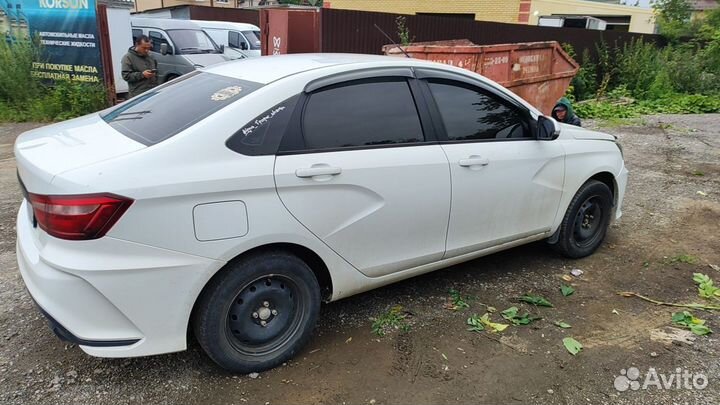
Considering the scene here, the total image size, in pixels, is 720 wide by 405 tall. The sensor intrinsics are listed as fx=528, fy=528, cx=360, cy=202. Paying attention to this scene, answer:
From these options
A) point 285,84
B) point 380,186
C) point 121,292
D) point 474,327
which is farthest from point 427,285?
point 121,292

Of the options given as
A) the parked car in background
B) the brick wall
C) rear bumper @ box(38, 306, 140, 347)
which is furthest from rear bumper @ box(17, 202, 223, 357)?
the brick wall

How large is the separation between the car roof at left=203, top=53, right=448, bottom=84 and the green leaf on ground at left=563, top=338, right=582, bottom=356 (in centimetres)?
195

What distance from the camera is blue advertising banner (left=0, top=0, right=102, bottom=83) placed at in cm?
1055

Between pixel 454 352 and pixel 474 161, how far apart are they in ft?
3.96

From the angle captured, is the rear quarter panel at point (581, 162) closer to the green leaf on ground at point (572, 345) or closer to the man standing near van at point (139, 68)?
the green leaf on ground at point (572, 345)

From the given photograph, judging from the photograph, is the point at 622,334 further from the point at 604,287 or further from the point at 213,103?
the point at 213,103

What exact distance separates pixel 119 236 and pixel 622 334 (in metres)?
3.07

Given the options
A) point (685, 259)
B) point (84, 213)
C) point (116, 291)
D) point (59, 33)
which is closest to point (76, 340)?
point (116, 291)

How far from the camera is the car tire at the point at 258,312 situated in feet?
8.75

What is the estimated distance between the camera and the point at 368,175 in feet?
9.78

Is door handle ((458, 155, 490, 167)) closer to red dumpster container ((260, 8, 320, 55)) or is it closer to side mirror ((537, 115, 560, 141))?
side mirror ((537, 115, 560, 141))

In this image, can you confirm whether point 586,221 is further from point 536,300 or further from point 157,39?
point 157,39

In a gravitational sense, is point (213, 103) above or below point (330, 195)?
above

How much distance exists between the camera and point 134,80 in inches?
302
